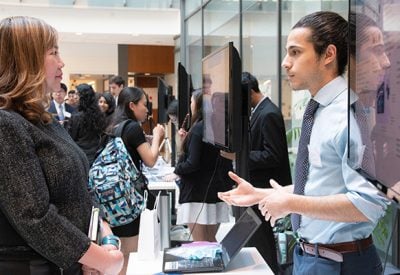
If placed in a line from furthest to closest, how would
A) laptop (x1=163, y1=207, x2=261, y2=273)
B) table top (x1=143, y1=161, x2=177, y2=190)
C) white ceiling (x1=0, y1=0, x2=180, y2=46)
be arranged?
white ceiling (x1=0, y1=0, x2=180, y2=46), table top (x1=143, y1=161, x2=177, y2=190), laptop (x1=163, y1=207, x2=261, y2=273)

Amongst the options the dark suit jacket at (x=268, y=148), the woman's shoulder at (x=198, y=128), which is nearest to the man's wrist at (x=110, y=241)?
the dark suit jacket at (x=268, y=148)

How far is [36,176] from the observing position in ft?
4.04

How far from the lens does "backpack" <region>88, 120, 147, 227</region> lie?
9.79 ft

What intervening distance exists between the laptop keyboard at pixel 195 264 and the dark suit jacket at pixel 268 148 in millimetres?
1215

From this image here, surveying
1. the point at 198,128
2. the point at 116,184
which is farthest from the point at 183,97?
the point at 116,184

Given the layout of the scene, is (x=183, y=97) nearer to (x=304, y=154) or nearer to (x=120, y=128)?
(x=120, y=128)

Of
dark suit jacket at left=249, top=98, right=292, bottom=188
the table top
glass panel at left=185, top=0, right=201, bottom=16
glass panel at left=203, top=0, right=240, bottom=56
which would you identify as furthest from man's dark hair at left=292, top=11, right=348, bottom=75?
glass panel at left=185, top=0, right=201, bottom=16

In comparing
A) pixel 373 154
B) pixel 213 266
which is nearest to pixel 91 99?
pixel 213 266

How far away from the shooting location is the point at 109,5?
10.4 metres

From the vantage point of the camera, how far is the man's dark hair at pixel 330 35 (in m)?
1.49

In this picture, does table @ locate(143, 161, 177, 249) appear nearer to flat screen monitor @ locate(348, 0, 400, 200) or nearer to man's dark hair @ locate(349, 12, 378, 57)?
flat screen monitor @ locate(348, 0, 400, 200)

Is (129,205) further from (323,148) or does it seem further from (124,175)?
(323,148)

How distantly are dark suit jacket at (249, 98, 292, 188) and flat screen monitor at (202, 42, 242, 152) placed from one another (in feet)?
1.55

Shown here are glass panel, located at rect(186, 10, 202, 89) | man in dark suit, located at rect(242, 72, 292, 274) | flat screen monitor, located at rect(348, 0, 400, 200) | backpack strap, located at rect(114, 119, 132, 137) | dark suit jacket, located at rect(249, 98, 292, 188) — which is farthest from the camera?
glass panel, located at rect(186, 10, 202, 89)
